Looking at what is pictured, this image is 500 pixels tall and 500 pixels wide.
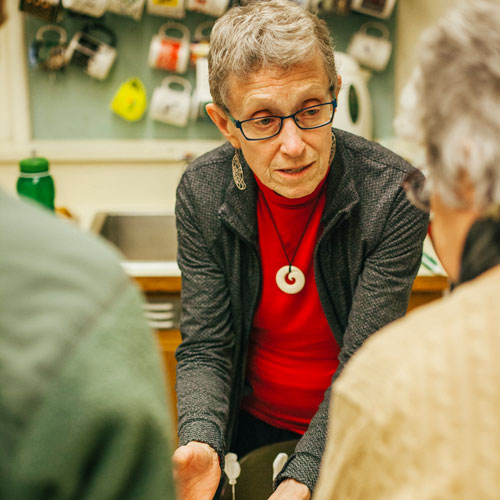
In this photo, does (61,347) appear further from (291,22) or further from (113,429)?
(291,22)

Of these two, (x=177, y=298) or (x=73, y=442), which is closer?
(x=73, y=442)

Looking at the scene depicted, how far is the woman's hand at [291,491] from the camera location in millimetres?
980

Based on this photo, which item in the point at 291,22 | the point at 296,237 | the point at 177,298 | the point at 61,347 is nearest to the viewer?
the point at 61,347

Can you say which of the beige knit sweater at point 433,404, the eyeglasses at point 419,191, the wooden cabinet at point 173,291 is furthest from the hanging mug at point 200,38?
the beige knit sweater at point 433,404

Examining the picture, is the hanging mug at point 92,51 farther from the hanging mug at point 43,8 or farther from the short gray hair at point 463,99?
the short gray hair at point 463,99

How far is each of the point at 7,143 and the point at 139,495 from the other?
213 centimetres

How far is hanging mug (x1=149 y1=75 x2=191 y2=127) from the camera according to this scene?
7.47ft

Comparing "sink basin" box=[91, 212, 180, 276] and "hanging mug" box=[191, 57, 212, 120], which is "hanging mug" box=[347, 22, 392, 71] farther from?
"sink basin" box=[91, 212, 180, 276]

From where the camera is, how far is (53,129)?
2.35 m

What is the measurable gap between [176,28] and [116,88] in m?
0.30

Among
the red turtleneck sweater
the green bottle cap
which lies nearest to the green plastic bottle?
the green bottle cap

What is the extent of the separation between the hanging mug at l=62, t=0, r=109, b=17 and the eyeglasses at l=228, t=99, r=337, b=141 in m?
1.31

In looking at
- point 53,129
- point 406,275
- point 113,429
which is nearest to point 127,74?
point 53,129

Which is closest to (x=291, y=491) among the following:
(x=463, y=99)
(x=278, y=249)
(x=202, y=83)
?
(x=278, y=249)
